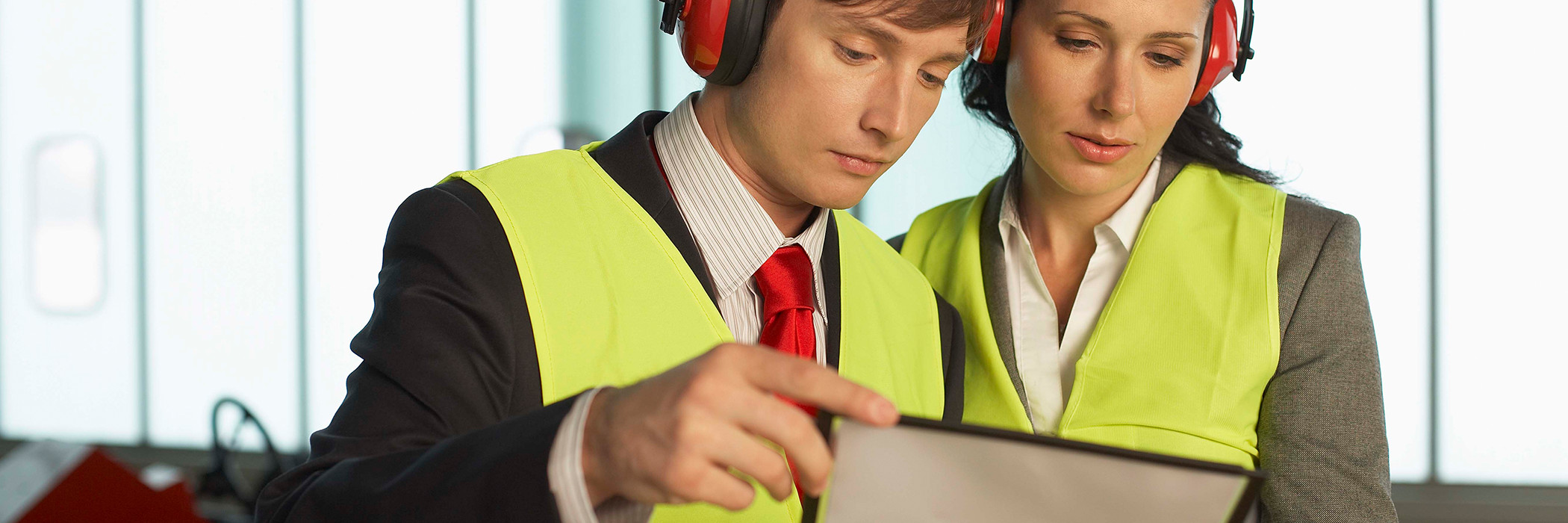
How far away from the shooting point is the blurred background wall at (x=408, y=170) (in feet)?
11.5

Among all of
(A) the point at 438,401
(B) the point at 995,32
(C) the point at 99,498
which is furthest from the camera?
(C) the point at 99,498

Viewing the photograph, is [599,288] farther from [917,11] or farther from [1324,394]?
[1324,394]

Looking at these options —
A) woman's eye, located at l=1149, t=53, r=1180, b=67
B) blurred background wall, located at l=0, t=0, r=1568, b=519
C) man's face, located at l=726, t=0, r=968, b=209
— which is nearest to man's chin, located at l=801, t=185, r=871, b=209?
man's face, located at l=726, t=0, r=968, b=209

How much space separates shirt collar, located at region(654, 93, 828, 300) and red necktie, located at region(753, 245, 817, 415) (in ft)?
0.07

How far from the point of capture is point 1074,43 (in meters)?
1.43

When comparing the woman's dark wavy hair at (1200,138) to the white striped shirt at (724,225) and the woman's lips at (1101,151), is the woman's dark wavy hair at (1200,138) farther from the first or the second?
the white striped shirt at (724,225)

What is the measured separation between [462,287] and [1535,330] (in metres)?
3.77

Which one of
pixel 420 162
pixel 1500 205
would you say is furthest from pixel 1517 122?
pixel 420 162

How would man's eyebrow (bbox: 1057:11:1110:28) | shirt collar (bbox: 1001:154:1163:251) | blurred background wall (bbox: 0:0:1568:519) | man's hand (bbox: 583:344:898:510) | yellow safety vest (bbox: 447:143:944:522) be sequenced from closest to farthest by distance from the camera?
man's hand (bbox: 583:344:898:510) < yellow safety vest (bbox: 447:143:944:522) < man's eyebrow (bbox: 1057:11:1110:28) < shirt collar (bbox: 1001:154:1163:251) < blurred background wall (bbox: 0:0:1568:519)

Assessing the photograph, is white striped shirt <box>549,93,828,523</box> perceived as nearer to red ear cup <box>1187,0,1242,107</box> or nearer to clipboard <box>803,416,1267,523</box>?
clipboard <box>803,416,1267,523</box>

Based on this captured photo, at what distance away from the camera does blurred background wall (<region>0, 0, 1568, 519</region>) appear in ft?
11.5

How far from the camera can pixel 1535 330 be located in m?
3.47

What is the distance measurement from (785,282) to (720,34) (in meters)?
0.30

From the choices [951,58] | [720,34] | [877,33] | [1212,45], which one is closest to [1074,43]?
[1212,45]
